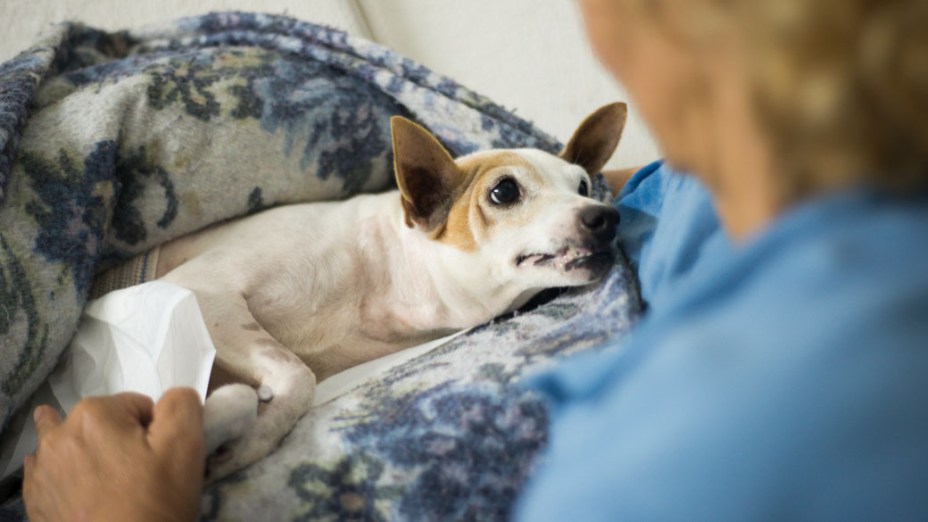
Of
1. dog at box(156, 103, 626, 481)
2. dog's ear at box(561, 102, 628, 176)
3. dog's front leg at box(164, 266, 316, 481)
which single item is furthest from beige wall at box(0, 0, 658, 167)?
dog's front leg at box(164, 266, 316, 481)

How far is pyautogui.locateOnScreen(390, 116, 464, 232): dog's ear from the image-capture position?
111 centimetres

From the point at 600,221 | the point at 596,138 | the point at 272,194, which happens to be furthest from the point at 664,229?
the point at 272,194

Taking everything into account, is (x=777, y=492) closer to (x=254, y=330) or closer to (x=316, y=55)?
(x=254, y=330)

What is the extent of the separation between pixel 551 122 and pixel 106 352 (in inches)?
47.9

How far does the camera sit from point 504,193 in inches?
46.1

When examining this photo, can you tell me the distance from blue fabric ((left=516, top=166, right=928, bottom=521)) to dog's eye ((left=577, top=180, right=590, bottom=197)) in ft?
2.92

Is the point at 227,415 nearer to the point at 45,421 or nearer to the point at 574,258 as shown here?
the point at 45,421

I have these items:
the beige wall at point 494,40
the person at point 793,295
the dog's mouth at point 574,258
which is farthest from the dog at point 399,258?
the person at point 793,295

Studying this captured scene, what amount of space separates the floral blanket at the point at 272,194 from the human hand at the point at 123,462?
8 cm

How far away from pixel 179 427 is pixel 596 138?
90 cm

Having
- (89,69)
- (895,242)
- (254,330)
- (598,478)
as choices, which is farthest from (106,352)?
(895,242)

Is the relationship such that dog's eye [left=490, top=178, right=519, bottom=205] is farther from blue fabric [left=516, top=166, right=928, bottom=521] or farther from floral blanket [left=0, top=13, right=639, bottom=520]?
blue fabric [left=516, top=166, right=928, bottom=521]

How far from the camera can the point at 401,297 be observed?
1276 millimetres

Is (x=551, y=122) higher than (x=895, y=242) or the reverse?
the reverse
